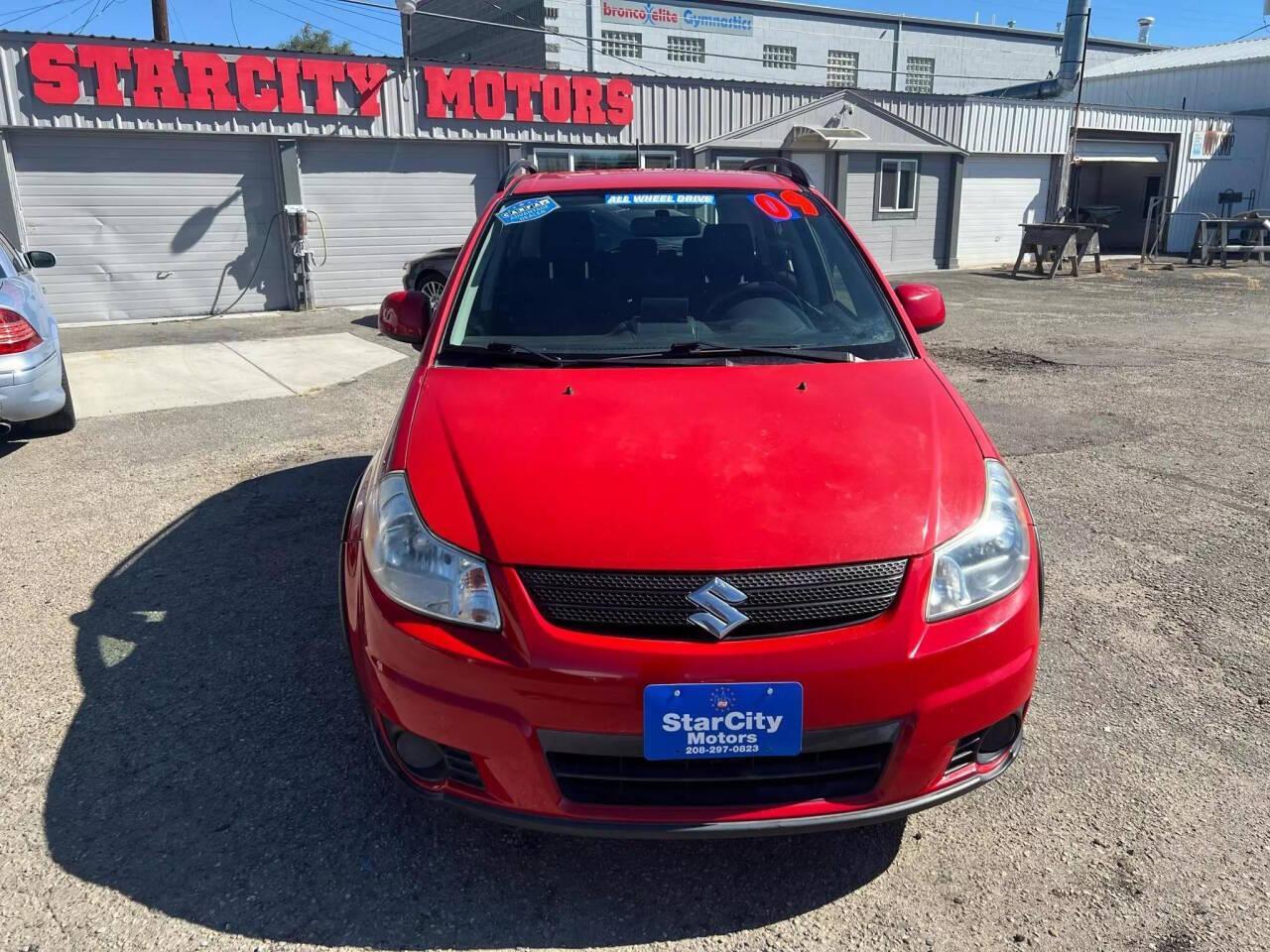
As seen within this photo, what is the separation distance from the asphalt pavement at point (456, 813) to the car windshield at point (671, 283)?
141 cm

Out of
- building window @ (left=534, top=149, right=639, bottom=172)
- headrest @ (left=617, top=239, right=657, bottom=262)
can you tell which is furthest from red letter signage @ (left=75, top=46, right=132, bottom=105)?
headrest @ (left=617, top=239, right=657, bottom=262)

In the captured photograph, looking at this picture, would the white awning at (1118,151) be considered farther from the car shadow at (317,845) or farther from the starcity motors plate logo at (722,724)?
the starcity motors plate logo at (722,724)

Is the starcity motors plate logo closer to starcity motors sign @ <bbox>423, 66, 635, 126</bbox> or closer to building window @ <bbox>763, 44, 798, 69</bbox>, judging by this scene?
starcity motors sign @ <bbox>423, 66, 635, 126</bbox>

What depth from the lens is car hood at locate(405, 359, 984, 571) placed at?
2.16 meters

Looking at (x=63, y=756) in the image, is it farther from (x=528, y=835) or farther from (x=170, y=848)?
(x=528, y=835)

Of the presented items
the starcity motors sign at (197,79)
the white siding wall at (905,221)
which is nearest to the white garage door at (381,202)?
the starcity motors sign at (197,79)

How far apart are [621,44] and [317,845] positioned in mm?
32614

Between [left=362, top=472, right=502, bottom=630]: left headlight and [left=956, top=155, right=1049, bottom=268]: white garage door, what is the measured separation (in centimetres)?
2112

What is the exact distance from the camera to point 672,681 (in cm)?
201

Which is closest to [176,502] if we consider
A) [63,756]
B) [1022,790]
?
[63,756]

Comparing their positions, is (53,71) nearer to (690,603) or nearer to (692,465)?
(692,465)

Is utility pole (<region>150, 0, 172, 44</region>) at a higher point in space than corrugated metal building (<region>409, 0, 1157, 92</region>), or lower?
lower

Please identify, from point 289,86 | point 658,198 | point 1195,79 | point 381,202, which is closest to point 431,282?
point 381,202

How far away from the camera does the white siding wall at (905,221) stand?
19.1m
